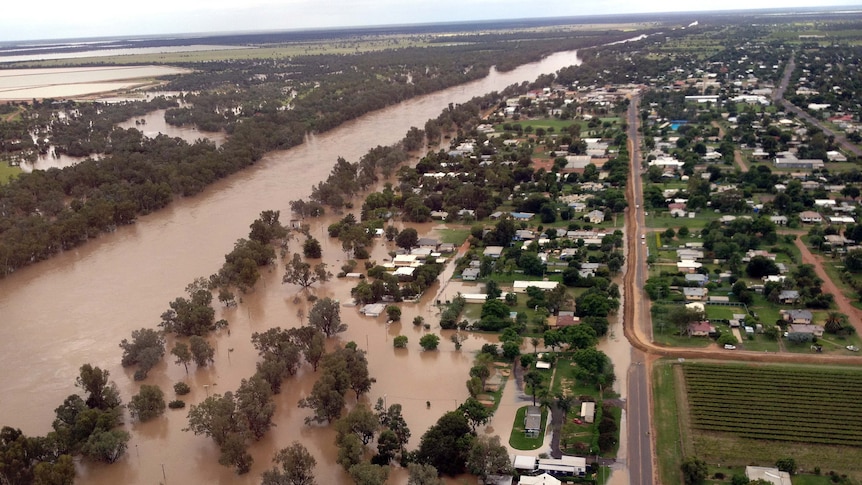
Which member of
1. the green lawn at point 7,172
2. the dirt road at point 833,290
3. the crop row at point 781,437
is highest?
the green lawn at point 7,172

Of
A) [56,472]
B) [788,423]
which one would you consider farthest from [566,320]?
[56,472]

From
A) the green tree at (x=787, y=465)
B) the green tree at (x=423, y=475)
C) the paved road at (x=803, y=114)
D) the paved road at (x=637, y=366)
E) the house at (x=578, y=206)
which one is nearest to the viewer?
the green tree at (x=423, y=475)

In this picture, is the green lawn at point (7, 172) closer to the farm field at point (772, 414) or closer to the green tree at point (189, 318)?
the green tree at point (189, 318)

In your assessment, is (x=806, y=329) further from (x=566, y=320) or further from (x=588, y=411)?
(x=588, y=411)

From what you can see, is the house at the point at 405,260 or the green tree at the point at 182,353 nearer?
the green tree at the point at 182,353

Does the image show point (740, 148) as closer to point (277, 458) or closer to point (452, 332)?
point (452, 332)

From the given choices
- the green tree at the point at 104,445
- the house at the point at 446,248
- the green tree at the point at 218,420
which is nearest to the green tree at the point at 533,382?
the green tree at the point at 218,420

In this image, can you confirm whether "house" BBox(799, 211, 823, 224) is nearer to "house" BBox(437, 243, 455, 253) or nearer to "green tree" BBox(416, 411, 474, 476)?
"house" BBox(437, 243, 455, 253)
